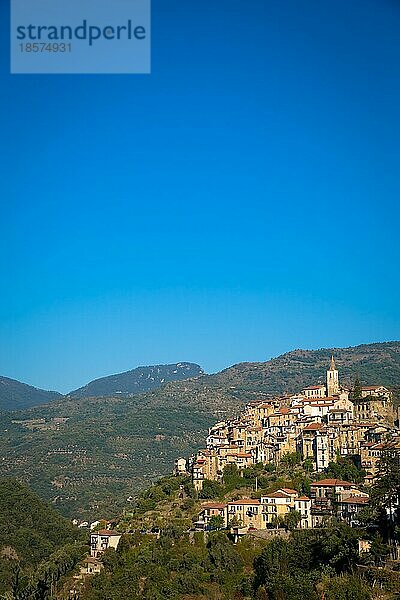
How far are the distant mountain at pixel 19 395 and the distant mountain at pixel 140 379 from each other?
787 centimetres

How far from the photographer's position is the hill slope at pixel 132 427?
33.2 meters

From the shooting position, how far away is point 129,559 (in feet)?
43.4

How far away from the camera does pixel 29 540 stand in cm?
1983

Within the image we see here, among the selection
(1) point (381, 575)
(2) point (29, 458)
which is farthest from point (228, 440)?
(2) point (29, 458)

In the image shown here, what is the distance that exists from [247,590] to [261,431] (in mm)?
5704

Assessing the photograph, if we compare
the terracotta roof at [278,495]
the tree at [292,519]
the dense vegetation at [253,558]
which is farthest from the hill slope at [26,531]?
the tree at [292,519]

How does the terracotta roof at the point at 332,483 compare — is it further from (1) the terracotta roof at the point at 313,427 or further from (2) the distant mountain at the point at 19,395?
(2) the distant mountain at the point at 19,395

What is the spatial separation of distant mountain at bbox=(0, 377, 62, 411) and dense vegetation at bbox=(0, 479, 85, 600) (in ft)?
169

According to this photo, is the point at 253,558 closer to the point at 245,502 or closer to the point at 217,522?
the point at 245,502

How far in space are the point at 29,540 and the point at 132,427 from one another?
973 inches

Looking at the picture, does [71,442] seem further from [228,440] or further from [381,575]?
[381,575]

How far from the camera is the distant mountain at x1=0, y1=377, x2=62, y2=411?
2982 inches

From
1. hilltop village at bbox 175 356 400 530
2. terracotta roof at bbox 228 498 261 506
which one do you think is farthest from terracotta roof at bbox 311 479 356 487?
terracotta roof at bbox 228 498 261 506

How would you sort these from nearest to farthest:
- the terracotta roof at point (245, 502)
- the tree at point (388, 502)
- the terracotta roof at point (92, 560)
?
the tree at point (388, 502)
the terracotta roof at point (245, 502)
the terracotta roof at point (92, 560)
